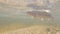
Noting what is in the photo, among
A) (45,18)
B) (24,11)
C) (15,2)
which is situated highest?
(15,2)

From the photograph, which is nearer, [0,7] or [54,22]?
[0,7]

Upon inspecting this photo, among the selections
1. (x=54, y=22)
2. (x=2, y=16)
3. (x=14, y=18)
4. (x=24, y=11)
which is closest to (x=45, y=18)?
(x=54, y=22)

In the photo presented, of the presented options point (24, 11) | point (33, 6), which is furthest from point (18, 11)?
point (33, 6)

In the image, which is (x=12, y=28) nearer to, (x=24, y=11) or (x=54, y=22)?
(x=24, y=11)

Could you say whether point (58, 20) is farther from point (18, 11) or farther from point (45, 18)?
point (18, 11)

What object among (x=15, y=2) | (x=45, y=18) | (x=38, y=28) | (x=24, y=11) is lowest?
(x=38, y=28)

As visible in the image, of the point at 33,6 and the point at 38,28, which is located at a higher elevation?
the point at 33,6
